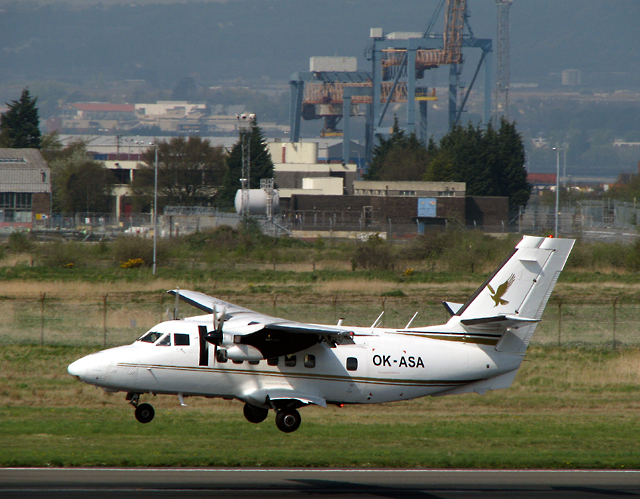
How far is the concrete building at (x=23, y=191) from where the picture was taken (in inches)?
4392

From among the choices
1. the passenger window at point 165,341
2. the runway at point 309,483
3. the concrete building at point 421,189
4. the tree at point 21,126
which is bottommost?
the runway at point 309,483

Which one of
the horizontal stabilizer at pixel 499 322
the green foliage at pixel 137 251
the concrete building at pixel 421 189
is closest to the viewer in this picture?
the horizontal stabilizer at pixel 499 322

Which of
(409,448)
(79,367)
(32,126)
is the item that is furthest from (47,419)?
(32,126)

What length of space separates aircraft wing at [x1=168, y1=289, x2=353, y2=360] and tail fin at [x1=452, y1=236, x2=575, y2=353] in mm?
5068

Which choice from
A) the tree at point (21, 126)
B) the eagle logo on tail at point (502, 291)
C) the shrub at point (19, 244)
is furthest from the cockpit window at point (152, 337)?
the tree at point (21, 126)

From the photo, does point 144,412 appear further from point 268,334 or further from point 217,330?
point 268,334

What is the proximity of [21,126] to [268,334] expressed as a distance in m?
131

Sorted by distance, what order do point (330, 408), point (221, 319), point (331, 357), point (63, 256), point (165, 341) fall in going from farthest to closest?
point (63, 256), point (330, 408), point (331, 357), point (165, 341), point (221, 319)

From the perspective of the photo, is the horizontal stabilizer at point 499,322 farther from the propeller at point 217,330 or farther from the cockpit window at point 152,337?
the cockpit window at point 152,337

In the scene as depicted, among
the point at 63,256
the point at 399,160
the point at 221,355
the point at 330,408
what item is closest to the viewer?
the point at 221,355

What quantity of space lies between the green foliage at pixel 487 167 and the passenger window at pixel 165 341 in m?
113

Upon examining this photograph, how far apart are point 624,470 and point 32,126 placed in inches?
5277

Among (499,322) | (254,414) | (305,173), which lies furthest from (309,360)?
(305,173)

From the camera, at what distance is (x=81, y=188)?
128375 millimetres
